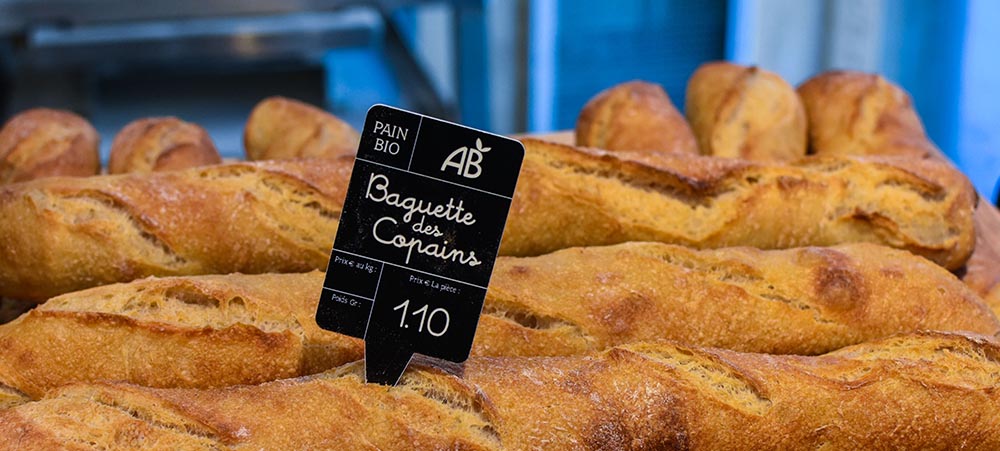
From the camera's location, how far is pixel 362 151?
1277 millimetres

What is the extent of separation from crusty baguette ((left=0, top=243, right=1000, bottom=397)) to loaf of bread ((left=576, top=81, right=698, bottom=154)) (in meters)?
0.54

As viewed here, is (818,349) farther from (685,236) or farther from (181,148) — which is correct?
(181,148)

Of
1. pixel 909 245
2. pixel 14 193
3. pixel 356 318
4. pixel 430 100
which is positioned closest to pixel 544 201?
pixel 356 318

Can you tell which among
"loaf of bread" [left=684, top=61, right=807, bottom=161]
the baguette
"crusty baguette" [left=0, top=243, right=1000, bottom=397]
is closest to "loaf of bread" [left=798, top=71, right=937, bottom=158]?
"loaf of bread" [left=684, top=61, right=807, bottom=161]

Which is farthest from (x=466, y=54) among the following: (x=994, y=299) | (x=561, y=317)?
(x=561, y=317)

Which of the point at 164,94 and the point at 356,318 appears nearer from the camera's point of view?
the point at 356,318

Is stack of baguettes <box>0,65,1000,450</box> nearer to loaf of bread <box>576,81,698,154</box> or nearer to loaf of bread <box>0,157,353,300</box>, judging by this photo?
loaf of bread <box>0,157,353,300</box>

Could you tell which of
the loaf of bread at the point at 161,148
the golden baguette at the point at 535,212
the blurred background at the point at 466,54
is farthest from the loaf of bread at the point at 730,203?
the blurred background at the point at 466,54

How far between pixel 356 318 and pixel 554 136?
1624 millimetres

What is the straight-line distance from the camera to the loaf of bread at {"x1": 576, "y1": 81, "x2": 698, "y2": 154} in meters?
2.25

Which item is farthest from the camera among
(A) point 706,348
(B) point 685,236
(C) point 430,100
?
(C) point 430,100

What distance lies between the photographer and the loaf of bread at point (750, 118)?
7.52 ft

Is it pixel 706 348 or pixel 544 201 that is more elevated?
pixel 544 201

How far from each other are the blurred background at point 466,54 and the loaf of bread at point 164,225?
179 cm
